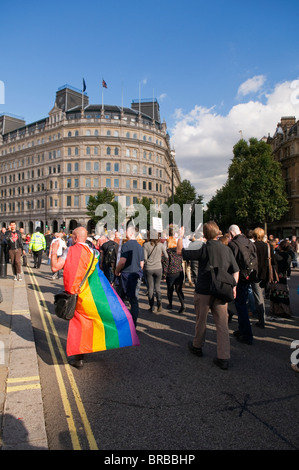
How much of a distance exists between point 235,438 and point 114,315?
2.07 m

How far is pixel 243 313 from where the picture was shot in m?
5.40

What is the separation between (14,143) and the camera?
Result: 268ft

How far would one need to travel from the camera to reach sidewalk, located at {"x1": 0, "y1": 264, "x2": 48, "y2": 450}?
108 inches

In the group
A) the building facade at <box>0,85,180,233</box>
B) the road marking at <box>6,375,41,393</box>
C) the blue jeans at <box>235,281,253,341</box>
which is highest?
the building facade at <box>0,85,180,233</box>

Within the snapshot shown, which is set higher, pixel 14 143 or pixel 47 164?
pixel 14 143

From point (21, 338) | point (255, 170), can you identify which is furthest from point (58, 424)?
point (255, 170)

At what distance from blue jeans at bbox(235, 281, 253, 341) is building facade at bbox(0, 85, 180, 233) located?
197 ft

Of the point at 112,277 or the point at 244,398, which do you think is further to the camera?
the point at 112,277

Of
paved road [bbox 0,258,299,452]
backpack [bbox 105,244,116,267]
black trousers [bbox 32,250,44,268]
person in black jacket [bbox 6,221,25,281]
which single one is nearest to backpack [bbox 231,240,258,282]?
paved road [bbox 0,258,299,452]

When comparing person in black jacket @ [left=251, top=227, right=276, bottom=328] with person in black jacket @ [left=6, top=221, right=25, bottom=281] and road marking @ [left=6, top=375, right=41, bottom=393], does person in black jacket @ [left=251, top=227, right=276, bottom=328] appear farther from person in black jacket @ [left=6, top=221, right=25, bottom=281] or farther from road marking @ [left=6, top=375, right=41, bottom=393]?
person in black jacket @ [left=6, top=221, right=25, bottom=281]

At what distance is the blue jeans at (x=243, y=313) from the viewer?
17.6 feet

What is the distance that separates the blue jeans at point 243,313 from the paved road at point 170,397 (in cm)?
21

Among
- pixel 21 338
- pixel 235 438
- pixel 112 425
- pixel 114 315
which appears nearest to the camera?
pixel 235 438
